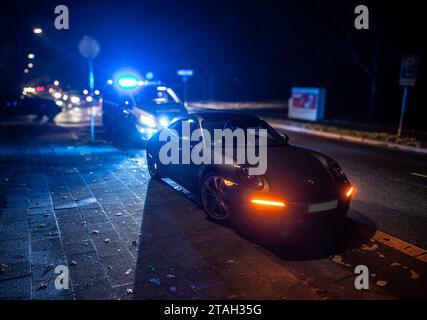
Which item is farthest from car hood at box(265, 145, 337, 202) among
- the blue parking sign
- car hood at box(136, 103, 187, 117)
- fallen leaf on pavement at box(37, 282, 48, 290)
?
the blue parking sign

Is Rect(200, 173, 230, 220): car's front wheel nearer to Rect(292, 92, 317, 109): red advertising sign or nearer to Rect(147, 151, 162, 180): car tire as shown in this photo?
Rect(147, 151, 162, 180): car tire

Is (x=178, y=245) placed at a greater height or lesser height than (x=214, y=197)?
lesser

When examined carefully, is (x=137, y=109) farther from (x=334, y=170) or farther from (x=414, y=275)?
(x=414, y=275)

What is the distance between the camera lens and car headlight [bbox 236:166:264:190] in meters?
4.53

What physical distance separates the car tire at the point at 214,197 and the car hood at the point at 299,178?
799mm

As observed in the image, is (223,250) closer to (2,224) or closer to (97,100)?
(2,224)

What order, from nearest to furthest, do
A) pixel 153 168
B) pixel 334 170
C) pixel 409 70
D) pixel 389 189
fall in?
pixel 334 170
pixel 389 189
pixel 153 168
pixel 409 70

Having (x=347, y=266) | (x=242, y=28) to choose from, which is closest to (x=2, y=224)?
(x=347, y=266)

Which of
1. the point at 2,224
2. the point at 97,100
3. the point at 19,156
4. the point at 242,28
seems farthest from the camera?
the point at 97,100

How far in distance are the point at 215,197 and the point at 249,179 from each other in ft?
2.55

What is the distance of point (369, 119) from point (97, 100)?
25.7 meters

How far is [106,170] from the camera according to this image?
8398 millimetres

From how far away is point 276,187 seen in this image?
4430 millimetres

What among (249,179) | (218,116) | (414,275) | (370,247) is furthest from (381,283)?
(218,116)
